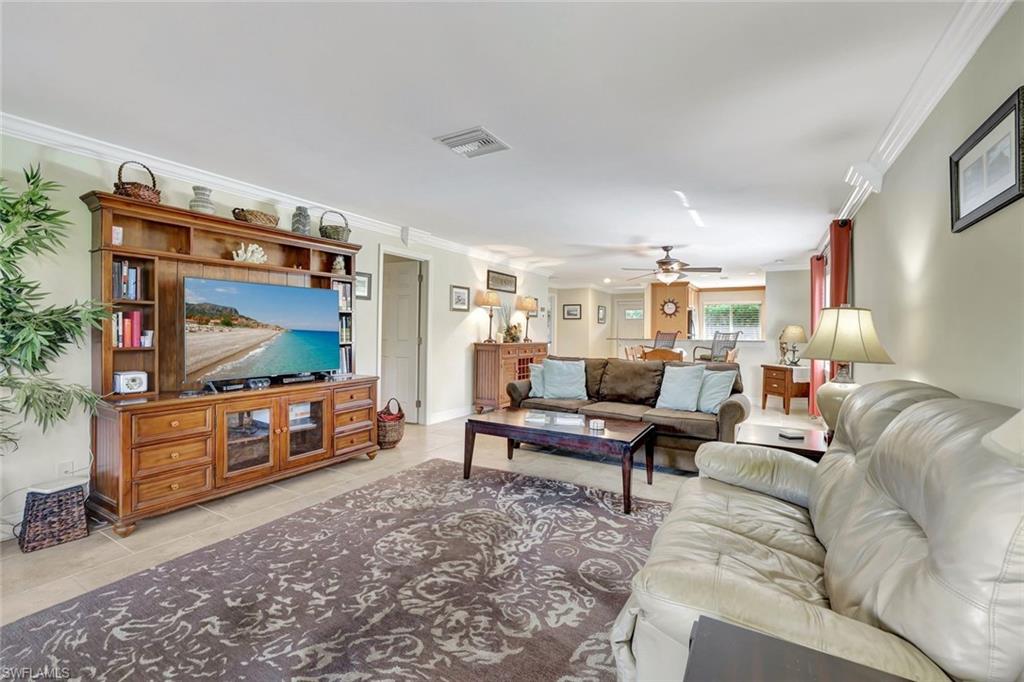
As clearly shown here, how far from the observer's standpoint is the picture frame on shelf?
463 cm

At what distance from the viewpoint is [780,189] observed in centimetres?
367

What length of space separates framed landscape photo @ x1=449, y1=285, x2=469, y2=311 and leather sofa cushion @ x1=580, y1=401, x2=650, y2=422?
2.48 m

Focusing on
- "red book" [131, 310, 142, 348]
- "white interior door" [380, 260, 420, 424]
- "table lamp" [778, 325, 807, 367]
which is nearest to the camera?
"red book" [131, 310, 142, 348]

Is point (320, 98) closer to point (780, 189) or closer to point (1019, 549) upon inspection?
point (1019, 549)

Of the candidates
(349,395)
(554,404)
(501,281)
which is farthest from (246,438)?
(501,281)

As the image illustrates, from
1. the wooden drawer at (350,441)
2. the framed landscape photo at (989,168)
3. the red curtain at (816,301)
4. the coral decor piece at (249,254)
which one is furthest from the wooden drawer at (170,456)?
the red curtain at (816,301)

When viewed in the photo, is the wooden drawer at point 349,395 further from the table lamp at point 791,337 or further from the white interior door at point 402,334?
the table lamp at point 791,337

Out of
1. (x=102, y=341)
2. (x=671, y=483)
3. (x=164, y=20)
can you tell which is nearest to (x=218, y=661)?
(x=102, y=341)

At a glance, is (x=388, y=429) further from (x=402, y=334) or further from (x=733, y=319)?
(x=733, y=319)

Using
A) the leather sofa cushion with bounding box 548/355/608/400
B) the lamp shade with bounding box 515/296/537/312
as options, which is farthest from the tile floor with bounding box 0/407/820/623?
the lamp shade with bounding box 515/296/537/312

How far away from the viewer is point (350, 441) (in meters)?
3.98

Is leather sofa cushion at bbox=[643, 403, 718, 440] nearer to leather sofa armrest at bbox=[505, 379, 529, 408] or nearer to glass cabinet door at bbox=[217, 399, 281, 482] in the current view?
leather sofa armrest at bbox=[505, 379, 529, 408]

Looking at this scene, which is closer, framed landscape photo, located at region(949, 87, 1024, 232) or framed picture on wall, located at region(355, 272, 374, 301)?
framed landscape photo, located at region(949, 87, 1024, 232)

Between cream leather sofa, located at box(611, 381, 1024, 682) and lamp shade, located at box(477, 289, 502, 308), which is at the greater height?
lamp shade, located at box(477, 289, 502, 308)
